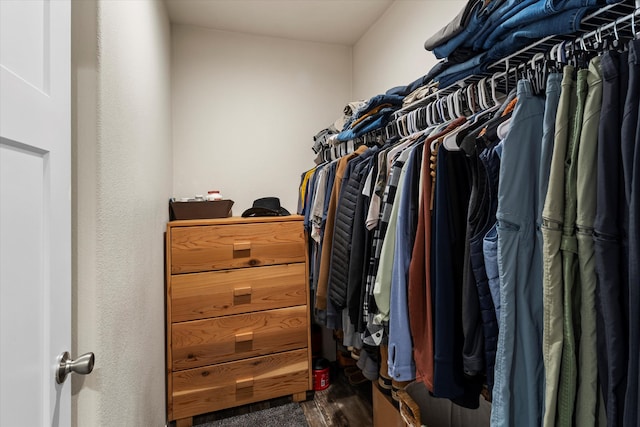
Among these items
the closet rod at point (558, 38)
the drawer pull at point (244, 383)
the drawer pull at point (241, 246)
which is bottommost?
the drawer pull at point (244, 383)

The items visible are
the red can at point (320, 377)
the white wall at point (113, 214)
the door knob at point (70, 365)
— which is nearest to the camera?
the door knob at point (70, 365)

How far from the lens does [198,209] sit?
1.81 metres

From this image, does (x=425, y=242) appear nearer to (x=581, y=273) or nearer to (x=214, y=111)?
(x=581, y=273)

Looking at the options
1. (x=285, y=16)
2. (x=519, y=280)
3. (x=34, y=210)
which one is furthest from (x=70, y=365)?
(x=285, y=16)

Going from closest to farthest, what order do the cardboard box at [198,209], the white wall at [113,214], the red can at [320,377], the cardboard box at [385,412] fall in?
1. the white wall at [113,214]
2. the cardboard box at [385,412]
3. the cardboard box at [198,209]
4. the red can at [320,377]

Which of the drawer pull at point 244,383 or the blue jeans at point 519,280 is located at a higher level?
the blue jeans at point 519,280

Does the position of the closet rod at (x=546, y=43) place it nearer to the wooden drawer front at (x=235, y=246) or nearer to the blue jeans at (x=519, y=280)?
the blue jeans at (x=519, y=280)

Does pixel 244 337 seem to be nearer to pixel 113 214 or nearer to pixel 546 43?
pixel 113 214

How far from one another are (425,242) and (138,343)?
3.27ft

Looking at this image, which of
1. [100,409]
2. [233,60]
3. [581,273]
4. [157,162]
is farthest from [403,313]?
[233,60]

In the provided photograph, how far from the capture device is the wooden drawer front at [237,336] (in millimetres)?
1630

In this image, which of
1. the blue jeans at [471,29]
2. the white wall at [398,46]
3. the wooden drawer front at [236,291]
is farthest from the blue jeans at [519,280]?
the wooden drawer front at [236,291]

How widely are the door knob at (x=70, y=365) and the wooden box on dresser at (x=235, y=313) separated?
1.05 metres

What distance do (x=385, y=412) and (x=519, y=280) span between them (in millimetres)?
1085
